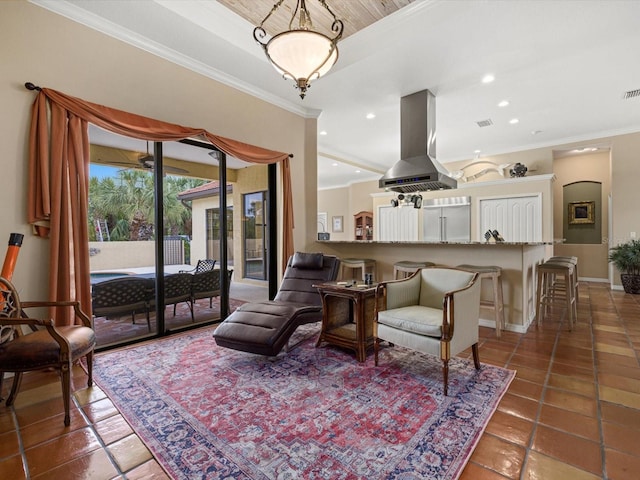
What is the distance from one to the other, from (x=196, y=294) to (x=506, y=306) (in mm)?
3864

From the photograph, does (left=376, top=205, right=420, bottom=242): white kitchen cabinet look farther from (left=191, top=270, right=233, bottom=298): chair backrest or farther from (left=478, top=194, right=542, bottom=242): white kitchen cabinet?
(left=191, top=270, right=233, bottom=298): chair backrest

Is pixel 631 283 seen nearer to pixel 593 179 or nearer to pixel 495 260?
pixel 593 179

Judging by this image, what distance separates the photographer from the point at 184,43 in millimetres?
3332

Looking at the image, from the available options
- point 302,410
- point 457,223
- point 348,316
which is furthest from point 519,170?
point 302,410

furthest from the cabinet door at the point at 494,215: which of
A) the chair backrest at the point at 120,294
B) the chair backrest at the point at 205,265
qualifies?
the chair backrest at the point at 120,294

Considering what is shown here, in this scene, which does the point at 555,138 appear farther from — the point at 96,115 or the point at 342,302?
the point at 96,115

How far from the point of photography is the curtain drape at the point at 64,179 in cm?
258

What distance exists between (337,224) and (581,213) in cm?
690

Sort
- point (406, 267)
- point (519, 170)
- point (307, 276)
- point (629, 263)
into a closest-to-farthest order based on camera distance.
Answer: point (307, 276) < point (406, 267) < point (629, 263) < point (519, 170)

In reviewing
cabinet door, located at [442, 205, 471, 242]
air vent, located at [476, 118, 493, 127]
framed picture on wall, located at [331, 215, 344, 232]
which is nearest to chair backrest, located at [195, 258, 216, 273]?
air vent, located at [476, 118, 493, 127]

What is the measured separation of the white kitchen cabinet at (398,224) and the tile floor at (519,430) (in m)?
5.71

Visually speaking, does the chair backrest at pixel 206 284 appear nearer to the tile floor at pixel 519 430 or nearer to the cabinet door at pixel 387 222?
the tile floor at pixel 519 430

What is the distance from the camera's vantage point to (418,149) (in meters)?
4.61

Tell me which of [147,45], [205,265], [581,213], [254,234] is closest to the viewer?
[147,45]
